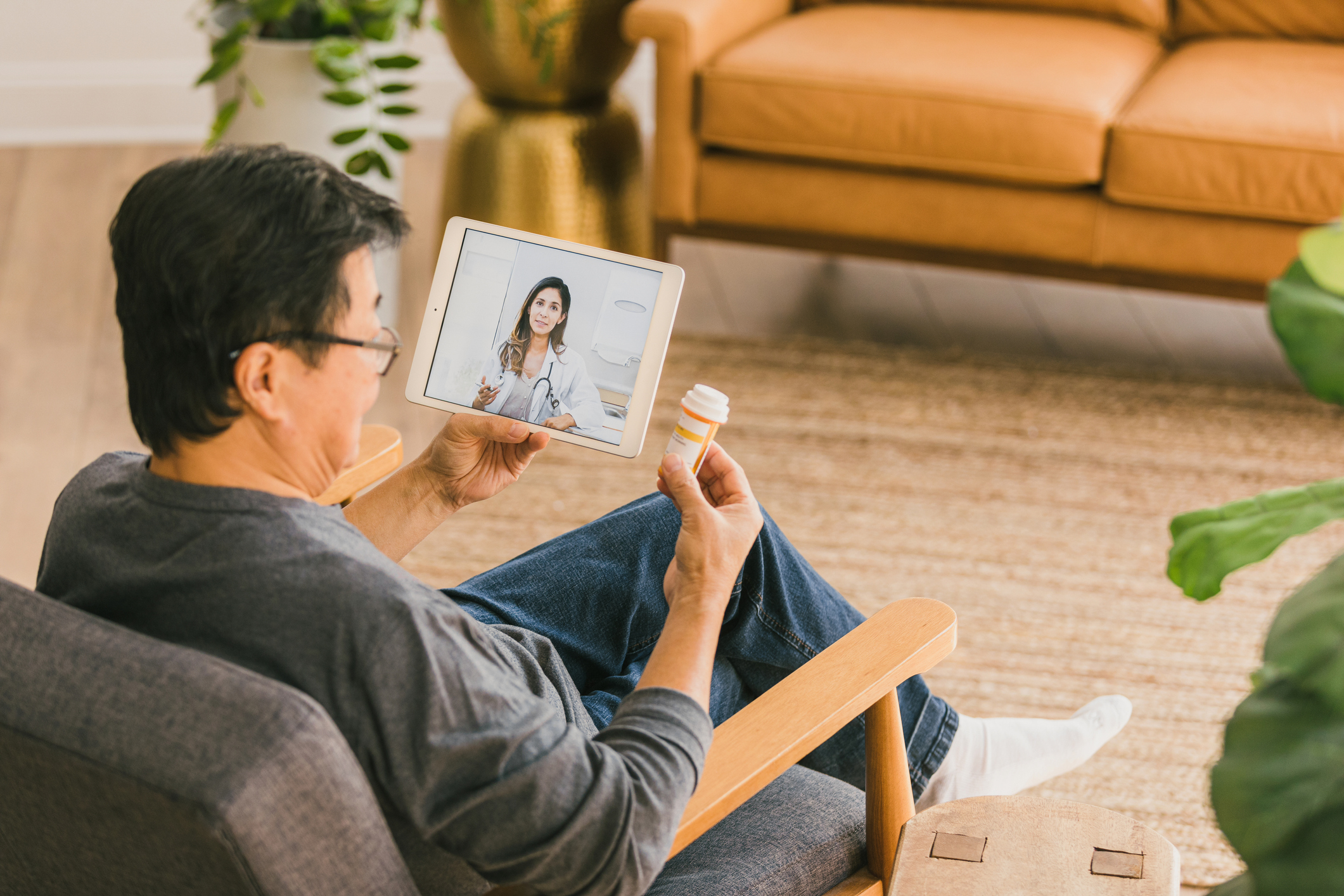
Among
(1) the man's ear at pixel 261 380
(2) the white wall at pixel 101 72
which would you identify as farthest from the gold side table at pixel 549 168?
(1) the man's ear at pixel 261 380

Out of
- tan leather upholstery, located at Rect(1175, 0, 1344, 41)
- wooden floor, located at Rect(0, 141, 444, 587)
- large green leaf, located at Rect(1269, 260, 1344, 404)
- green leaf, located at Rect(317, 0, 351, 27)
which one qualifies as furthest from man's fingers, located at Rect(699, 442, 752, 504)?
tan leather upholstery, located at Rect(1175, 0, 1344, 41)

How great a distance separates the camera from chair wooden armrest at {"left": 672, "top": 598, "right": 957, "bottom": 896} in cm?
97

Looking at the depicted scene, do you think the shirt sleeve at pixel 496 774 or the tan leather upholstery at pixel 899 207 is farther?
the tan leather upholstery at pixel 899 207

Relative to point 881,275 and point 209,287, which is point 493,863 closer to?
point 209,287

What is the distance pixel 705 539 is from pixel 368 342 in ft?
1.02

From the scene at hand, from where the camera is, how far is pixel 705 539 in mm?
1051

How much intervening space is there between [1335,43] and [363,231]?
2556mm

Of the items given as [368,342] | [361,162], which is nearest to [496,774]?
[368,342]

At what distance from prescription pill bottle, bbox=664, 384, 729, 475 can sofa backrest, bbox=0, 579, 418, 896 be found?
0.42 metres

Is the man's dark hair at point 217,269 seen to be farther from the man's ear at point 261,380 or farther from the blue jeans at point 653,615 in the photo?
the blue jeans at point 653,615

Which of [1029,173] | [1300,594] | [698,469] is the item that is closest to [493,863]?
[698,469]

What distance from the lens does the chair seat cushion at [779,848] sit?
3.39 ft

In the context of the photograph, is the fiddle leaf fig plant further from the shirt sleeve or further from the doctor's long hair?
the shirt sleeve

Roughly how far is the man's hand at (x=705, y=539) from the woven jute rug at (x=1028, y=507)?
2.67 feet
